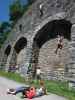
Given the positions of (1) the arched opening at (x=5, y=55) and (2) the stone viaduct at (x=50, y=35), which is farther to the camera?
(1) the arched opening at (x=5, y=55)

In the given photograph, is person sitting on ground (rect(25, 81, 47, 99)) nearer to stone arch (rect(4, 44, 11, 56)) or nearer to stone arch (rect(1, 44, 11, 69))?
stone arch (rect(4, 44, 11, 56))

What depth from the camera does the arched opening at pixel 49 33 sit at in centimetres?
1886

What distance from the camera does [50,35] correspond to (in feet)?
66.8

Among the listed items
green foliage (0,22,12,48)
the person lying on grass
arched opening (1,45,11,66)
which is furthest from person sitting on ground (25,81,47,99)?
green foliage (0,22,12,48)

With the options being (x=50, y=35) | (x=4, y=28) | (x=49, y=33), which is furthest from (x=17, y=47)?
(x=4, y=28)

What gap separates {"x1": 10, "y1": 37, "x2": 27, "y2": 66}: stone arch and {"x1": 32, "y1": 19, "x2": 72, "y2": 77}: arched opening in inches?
119

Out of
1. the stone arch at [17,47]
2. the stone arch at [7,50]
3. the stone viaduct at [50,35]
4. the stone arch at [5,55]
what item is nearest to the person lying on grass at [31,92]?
the stone viaduct at [50,35]

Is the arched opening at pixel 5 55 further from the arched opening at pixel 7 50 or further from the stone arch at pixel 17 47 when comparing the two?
the stone arch at pixel 17 47

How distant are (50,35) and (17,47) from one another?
6.63 meters

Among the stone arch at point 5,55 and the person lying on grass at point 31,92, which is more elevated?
the stone arch at point 5,55

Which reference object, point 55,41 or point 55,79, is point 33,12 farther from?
point 55,79

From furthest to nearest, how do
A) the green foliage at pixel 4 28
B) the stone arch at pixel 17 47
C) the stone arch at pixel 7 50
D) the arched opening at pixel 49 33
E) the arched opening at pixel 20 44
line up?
the green foliage at pixel 4 28, the stone arch at pixel 7 50, the stone arch at pixel 17 47, the arched opening at pixel 20 44, the arched opening at pixel 49 33

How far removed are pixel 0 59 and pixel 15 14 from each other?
13.0m

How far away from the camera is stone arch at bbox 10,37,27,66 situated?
81.9 feet
